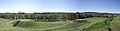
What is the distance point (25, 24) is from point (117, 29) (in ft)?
194

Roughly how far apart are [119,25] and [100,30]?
10830 millimetres

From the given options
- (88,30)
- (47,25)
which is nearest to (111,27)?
(88,30)

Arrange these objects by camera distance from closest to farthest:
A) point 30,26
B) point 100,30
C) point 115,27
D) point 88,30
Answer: point 88,30 → point 100,30 → point 115,27 → point 30,26

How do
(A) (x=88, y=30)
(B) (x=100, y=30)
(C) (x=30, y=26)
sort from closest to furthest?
1. (A) (x=88, y=30)
2. (B) (x=100, y=30)
3. (C) (x=30, y=26)

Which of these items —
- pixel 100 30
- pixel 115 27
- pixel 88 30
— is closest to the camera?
pixel 88 30

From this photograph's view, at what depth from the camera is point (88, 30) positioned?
63938mm

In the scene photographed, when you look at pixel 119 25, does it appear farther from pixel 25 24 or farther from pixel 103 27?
pixel 25 24

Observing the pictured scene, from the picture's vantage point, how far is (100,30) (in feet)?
225

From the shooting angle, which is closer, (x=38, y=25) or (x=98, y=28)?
(x=98, y=28)

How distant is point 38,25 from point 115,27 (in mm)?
52835

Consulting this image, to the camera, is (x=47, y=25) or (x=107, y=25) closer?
(x=107, y=25)

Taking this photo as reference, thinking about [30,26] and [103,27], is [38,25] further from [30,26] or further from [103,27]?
[103,27]

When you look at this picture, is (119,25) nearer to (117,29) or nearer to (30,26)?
(117,29)

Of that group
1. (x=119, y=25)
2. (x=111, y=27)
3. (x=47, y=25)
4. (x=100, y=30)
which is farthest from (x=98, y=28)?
(x=47, y=25)
